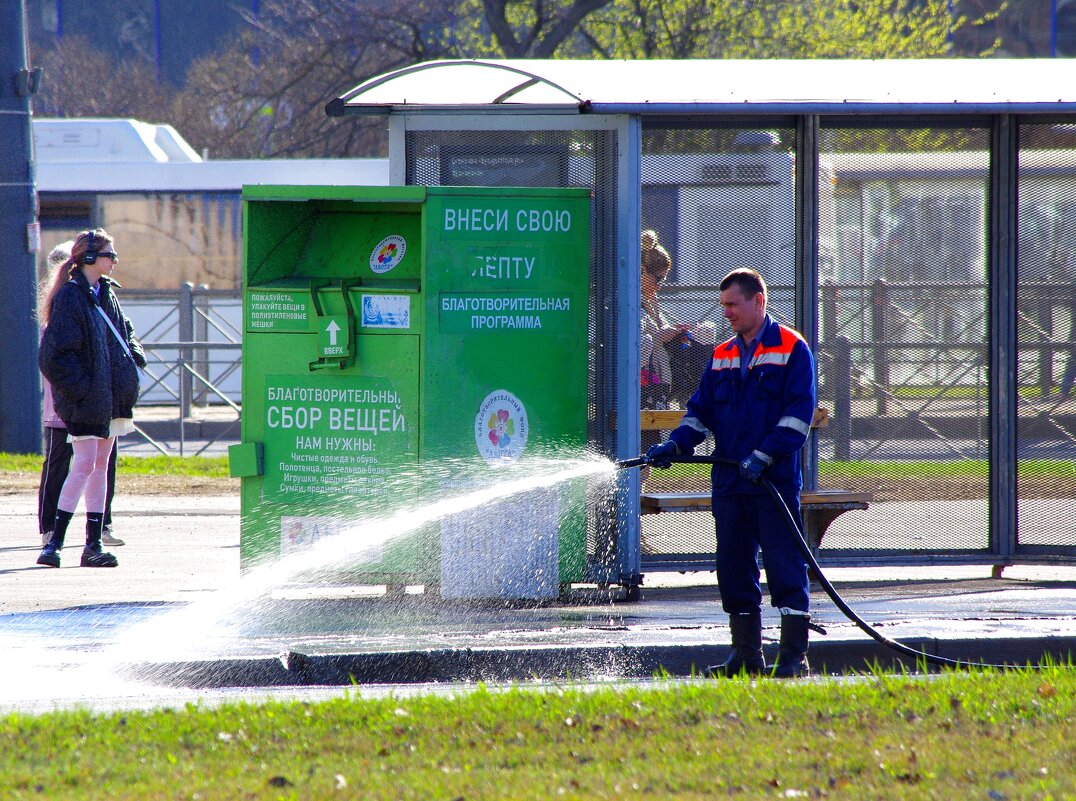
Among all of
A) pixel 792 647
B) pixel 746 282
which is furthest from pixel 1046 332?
pixel 792 647

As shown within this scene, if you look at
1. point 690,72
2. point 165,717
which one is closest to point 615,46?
point 690,72

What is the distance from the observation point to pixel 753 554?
572 cm

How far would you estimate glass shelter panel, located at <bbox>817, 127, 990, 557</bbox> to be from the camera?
761cm

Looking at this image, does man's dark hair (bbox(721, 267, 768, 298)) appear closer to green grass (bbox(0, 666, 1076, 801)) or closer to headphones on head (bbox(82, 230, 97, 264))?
green grass (bbox(0, 666, 1076, 801))

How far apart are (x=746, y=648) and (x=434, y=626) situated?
5.09 feet

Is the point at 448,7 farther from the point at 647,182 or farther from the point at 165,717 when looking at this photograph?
the point at 165,717

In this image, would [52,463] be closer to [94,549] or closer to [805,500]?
[94,549]

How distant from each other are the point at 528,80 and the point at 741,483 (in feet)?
9.22

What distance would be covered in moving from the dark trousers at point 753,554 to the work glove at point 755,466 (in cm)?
20

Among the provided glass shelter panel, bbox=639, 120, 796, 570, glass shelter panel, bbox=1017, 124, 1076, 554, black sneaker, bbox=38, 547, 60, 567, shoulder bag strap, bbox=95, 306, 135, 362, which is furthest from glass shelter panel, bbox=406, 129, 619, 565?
black sneaker, bbox=38, 547, 60, 567

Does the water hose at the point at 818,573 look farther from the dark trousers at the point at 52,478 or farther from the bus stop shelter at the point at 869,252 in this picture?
the dark trousers at the point at 52,478

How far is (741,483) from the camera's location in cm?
564

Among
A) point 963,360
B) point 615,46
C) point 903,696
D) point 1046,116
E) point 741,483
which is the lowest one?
point 903,696

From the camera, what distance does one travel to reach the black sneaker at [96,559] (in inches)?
311
